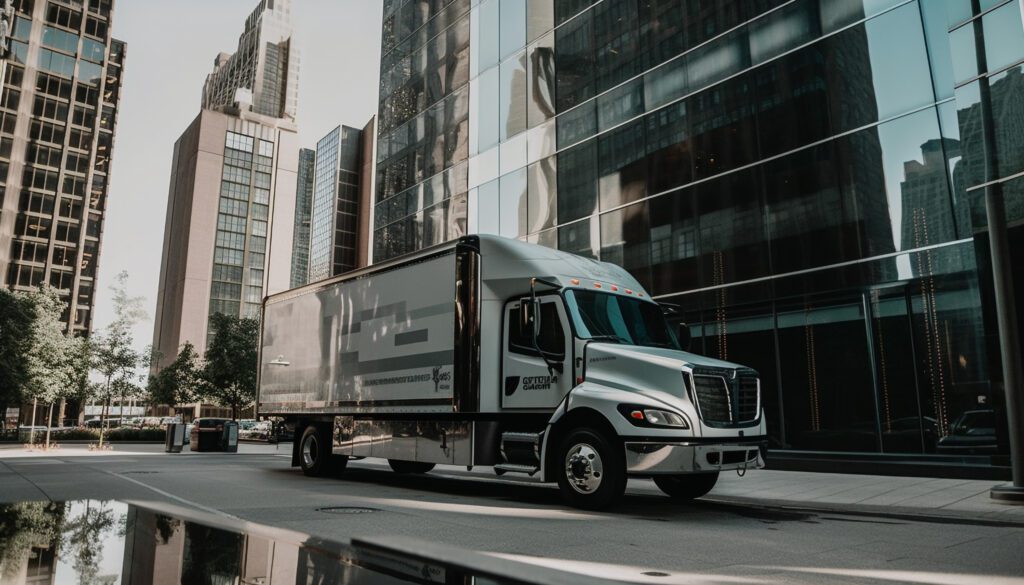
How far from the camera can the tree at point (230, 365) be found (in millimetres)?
47656

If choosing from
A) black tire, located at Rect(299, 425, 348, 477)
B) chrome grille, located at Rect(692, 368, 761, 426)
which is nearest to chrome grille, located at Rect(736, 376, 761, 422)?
chrome grille, located at Rect(692, 368, 761, 426)

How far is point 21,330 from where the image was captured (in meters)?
41.7

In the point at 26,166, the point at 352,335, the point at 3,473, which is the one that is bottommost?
the point at 3,473

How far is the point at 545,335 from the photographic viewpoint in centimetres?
973

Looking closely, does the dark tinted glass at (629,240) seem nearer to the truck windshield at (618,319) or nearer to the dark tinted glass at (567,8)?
the dark tinted glass at (567,8)

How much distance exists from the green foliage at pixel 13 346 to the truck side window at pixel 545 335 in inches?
1627

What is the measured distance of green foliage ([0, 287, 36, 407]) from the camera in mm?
Answer: 40062

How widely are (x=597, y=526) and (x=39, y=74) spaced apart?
329 ft

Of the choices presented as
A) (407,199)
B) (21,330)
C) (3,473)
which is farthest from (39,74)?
(3,473)

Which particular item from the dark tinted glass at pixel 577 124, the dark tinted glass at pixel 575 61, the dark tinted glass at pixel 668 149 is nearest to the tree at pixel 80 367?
the dark tinted glass at pixel 577 124

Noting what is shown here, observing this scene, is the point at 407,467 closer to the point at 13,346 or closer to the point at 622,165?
the point at 622,165

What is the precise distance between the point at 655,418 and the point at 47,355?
1843 inches

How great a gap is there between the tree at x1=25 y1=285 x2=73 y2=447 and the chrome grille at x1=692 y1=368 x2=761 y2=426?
150ft

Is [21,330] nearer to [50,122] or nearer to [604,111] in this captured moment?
[604,111]
